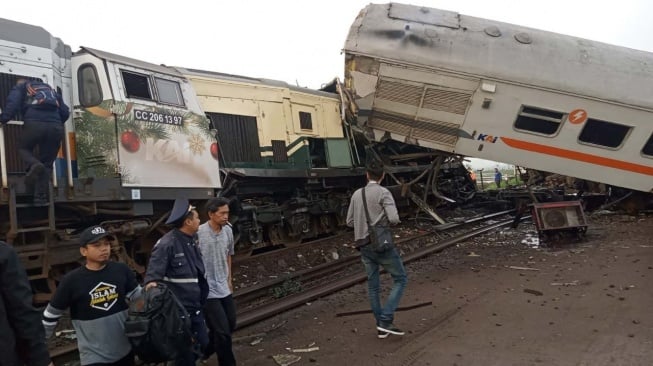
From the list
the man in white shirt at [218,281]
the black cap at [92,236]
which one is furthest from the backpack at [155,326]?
the man in white shirt at [218,281]

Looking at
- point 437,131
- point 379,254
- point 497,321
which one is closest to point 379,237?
point 379,254

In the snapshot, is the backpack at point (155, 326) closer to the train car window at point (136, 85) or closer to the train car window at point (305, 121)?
the train car window at point (136, 85)

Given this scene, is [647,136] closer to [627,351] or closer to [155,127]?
[627,351]

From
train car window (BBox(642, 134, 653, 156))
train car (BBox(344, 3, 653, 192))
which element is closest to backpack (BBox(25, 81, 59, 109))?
train car (BBox(344, 3, 653, 192))

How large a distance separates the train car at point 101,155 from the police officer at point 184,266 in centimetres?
276

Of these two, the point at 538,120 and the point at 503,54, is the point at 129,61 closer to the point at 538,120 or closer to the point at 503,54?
the point at 503,54

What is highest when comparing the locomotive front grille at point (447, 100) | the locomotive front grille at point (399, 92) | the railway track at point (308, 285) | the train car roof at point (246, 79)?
the train car roof at point (246, 79)

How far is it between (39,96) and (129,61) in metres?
1.82

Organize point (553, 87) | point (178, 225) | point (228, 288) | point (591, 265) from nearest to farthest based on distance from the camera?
point (178, 225), point (228, 288), point (591, 265), point (553, 87)

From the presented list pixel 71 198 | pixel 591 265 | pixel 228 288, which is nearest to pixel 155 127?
pixel 71 198

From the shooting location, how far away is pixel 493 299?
6.03 m

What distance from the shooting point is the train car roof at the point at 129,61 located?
6621 mm

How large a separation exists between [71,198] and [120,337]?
140 inches

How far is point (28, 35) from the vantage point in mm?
6016
